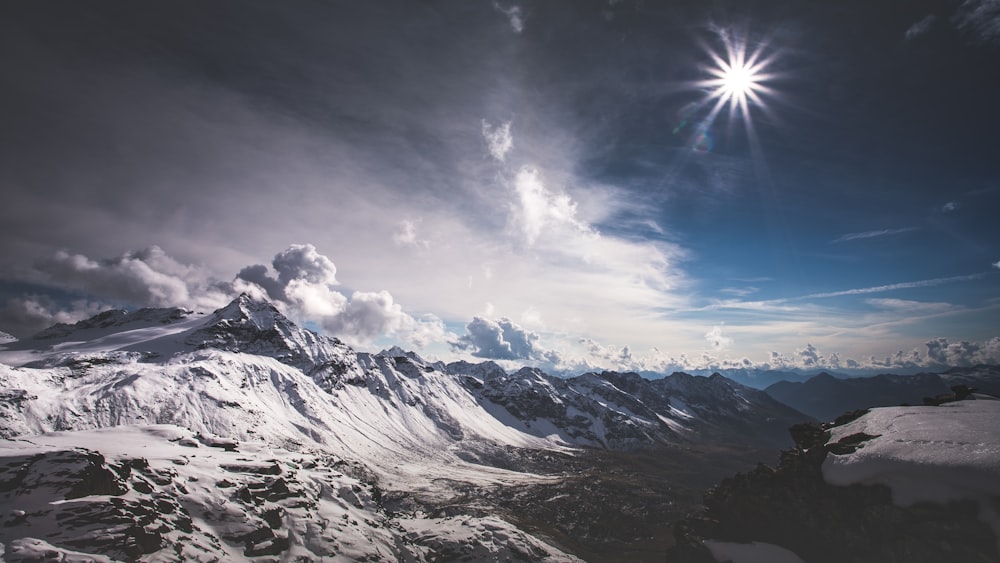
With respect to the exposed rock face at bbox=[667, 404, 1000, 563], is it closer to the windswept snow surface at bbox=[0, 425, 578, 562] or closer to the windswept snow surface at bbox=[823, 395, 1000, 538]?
the windswept snow surface at bbox=[823, 395, 1000, 538]

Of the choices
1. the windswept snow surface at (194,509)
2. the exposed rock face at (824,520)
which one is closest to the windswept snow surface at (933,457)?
the exposed rock face at (824,520)

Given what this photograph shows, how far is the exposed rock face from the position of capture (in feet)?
95.1

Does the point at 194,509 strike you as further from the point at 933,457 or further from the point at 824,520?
the point at 933,457

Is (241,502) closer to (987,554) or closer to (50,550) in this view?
(50,550)

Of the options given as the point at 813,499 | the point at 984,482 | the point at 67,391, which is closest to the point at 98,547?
the point at 813,499

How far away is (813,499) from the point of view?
39094mm

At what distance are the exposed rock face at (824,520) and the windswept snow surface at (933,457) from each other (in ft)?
2.54

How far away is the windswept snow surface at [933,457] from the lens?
29016mm

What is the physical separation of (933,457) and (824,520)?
37.2ft

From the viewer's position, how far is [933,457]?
3153 centimetres

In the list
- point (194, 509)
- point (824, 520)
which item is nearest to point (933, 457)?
point (824, 520)

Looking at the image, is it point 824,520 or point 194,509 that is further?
point 194,509

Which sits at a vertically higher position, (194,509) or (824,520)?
(824,520)

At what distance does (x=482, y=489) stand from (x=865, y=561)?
163 m
